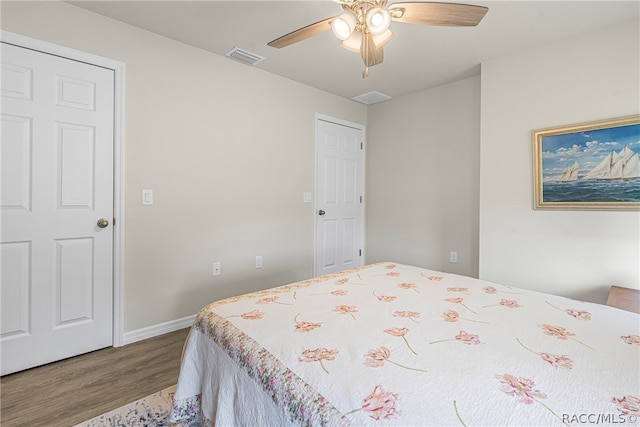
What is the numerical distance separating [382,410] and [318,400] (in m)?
0.16

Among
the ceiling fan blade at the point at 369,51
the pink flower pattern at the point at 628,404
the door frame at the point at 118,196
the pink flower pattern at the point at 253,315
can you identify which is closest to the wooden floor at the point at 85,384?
the door frame at the point at 118,196

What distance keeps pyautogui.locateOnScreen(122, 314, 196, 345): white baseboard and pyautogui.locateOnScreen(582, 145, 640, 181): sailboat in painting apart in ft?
11.0

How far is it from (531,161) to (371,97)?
191cm

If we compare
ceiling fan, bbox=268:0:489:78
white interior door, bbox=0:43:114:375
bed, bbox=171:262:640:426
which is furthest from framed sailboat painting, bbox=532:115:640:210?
white interior door, bbox=0:43:114:375

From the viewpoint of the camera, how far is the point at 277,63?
9.16ft

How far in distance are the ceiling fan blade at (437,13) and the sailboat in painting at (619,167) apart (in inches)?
60.7

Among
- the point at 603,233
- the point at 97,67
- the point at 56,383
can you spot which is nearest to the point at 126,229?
the point at 56,383

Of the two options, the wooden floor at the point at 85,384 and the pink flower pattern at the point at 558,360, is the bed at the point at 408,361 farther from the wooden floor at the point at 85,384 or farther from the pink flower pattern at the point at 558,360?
the wooden floor at the point at 85,384

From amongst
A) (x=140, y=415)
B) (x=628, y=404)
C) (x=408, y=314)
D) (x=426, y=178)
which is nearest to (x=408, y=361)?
(x=408, y=314)

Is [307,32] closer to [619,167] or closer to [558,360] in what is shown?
[558,360]

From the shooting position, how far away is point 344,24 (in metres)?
1.52

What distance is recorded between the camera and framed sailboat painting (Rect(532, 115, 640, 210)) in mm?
2049

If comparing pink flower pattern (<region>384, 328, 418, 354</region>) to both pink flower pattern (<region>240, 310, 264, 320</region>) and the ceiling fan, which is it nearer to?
pink flower pattern (<region>240, 310, 264, 320</region>)

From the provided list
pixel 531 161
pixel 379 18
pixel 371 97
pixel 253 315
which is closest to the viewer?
pixel 253 315
